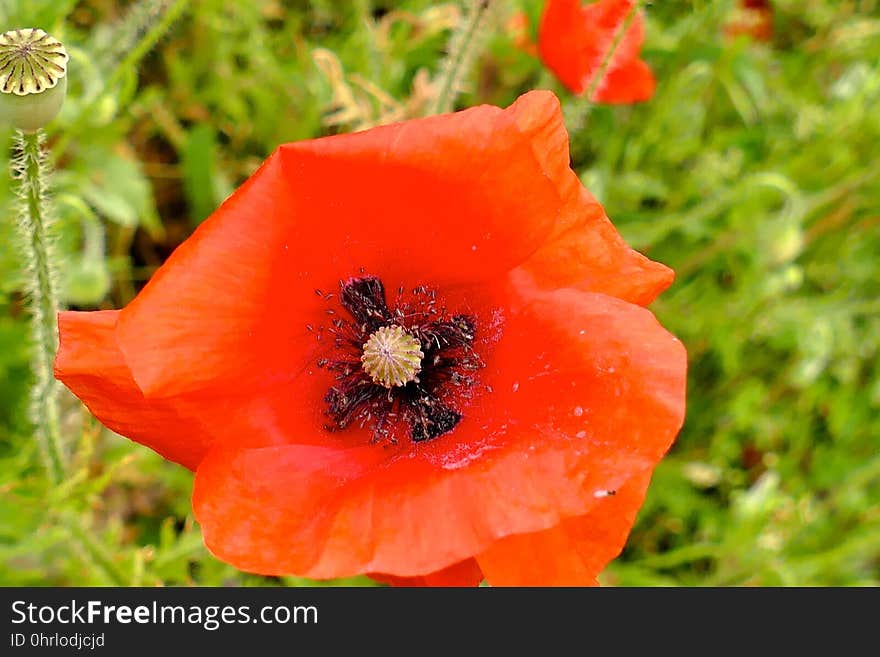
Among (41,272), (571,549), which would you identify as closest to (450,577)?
(571,549)

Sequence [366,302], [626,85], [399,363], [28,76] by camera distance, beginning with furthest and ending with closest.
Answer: [626,85], [366,302], [399,363], [28,76]

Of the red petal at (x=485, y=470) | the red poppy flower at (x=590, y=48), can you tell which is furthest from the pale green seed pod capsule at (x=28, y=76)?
the red poppy flower at (x=590, y=48)

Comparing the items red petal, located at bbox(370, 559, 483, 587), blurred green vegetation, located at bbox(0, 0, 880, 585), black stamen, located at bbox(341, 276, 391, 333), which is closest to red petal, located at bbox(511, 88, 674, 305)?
black stamen, located at bbox(341, 276, 391, 333)

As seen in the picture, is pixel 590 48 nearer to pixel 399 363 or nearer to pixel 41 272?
pixel 399 363

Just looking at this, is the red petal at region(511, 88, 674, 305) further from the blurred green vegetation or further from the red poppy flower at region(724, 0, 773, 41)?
the red poppy flower at region(724, 0, 773, 41)
